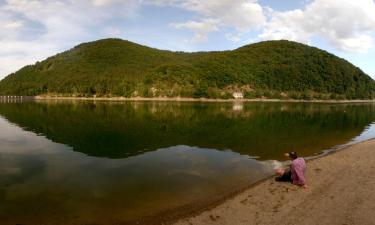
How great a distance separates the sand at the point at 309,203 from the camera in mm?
12609

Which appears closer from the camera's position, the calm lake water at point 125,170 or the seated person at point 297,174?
the calm lake water at point 125,170

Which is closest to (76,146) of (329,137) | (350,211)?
(350,211)

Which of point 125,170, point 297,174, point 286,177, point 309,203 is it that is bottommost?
point 125,170

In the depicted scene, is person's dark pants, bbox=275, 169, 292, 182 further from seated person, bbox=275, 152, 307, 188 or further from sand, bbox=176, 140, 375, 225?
sand, bbox=176, 140, 375, 225

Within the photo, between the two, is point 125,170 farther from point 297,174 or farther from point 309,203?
point 309,203

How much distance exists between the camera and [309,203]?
47.1 feet

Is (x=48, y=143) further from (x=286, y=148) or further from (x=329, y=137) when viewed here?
(x=329, y=137)

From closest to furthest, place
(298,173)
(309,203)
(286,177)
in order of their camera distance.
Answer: (309,203) → (298,173) → (286,177)

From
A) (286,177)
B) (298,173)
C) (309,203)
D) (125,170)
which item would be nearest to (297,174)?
(298,173)

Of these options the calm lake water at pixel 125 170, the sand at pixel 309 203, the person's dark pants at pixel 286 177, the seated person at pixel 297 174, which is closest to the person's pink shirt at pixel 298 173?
the seated person at pixel 297 174

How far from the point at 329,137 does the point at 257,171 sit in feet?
→ 70.4

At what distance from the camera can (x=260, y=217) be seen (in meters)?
13.0

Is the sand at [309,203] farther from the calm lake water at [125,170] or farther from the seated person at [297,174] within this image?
the calm lake water at [125,170]

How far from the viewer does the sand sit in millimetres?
12609
